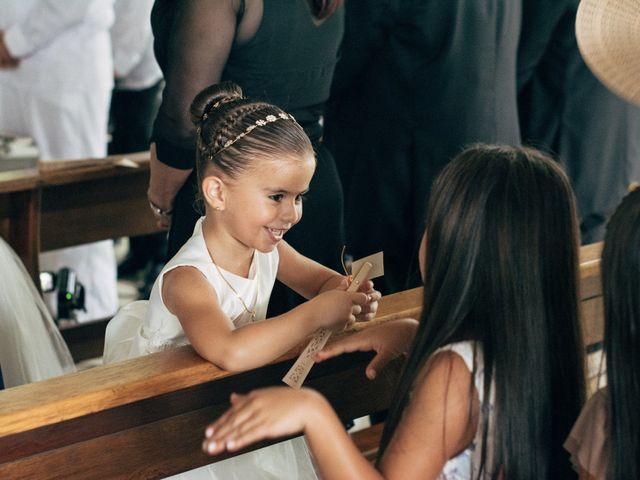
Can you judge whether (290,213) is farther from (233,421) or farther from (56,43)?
(56,43)

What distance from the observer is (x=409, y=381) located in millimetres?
1667

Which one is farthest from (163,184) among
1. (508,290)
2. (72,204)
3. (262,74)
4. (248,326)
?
(508,290)

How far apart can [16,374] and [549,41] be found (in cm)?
200

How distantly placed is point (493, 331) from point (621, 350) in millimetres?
218

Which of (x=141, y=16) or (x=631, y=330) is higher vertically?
(x=631, y=330)

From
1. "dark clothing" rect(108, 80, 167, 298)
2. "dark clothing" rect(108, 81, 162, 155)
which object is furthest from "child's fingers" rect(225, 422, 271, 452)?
"dark clothing" rect(108, 81, 162, 155)

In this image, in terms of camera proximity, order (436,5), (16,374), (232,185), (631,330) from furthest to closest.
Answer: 1. (436,5)
2. (16,374)
3. (232,185)
4. (631,330)

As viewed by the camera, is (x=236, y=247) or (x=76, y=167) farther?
(x=76, y=167)

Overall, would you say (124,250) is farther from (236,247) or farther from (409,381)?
(409,381)

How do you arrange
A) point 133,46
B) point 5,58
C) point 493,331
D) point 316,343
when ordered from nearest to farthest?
point 493,331 → point 316,343 → point 5,58 → point 133,46

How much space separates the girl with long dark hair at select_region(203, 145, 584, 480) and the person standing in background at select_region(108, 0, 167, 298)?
3.28m

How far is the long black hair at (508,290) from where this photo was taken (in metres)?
1.63

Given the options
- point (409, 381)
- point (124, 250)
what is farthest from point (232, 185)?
point (124, 250)

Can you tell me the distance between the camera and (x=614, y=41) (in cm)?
210
